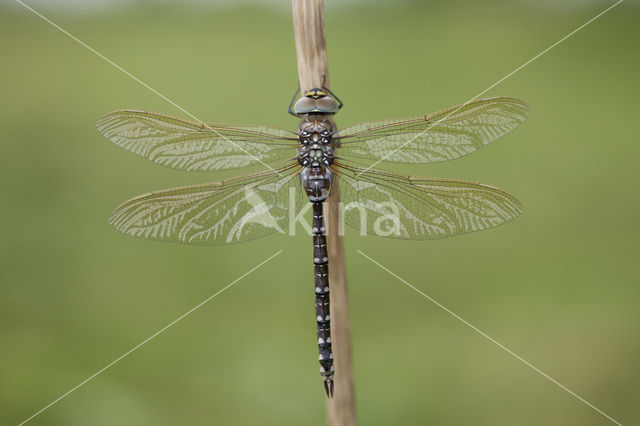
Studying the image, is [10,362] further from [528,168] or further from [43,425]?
[528,168]

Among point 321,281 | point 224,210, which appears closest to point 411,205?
point 321,281

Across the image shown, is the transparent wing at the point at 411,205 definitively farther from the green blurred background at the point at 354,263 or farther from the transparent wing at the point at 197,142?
the green blurred background at the point at 354,263

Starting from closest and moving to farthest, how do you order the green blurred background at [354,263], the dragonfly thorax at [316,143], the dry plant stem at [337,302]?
1. the dry plant stem at [337,302]
2. the dragonfly thorax at [316,143]
3. the green blurred background at [354,263]

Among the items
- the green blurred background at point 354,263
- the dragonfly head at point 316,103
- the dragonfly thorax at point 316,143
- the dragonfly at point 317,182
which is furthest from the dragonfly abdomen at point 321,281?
the green blurred background at point 354,263

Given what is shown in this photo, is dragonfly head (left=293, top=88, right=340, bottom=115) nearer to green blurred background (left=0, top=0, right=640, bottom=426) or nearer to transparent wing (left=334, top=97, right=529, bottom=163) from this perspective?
transparent wing (left=334, top=97, right=529, bottom=163)

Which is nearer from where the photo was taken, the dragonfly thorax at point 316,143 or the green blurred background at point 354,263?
the dragonfly thorax at point 316,143

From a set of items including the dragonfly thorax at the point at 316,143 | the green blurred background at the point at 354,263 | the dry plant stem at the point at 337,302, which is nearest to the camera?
the dry plant stem at the point at 337,302

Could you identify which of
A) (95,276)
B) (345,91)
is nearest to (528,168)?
(345,91)
